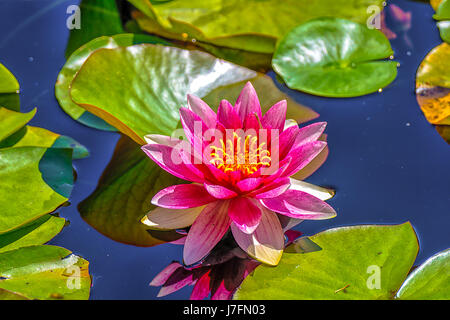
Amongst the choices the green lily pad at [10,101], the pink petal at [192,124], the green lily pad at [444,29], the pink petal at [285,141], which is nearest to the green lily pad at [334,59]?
the green lily pad at [444,29]

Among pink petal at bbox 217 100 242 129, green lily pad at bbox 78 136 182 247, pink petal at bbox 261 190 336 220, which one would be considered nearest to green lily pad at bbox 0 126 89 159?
green lily pad at bbox 78 136 182 247

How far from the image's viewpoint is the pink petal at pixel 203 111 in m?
1.95

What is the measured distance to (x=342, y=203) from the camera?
202 centimetres

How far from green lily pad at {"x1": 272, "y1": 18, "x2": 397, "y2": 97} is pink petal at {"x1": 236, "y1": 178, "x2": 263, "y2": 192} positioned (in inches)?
33.0

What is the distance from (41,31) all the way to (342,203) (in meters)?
2.02

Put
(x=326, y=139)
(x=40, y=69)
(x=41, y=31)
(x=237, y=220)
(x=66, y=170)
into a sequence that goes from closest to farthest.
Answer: (x=237, y=220)
(x=66, y=170)
(x=326, y=139)
(x=40, y=69)
(x=41, y=31)

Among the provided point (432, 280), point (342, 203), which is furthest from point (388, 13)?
point (432, 280)

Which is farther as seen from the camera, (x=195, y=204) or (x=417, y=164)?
(x=417, y=164)

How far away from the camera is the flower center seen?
1.85m

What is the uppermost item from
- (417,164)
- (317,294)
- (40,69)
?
(40,69)

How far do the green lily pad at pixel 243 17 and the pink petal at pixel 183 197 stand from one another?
→ 1.08 m

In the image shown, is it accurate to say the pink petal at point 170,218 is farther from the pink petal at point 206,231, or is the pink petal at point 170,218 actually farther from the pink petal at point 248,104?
the pink petal at point 248,104
